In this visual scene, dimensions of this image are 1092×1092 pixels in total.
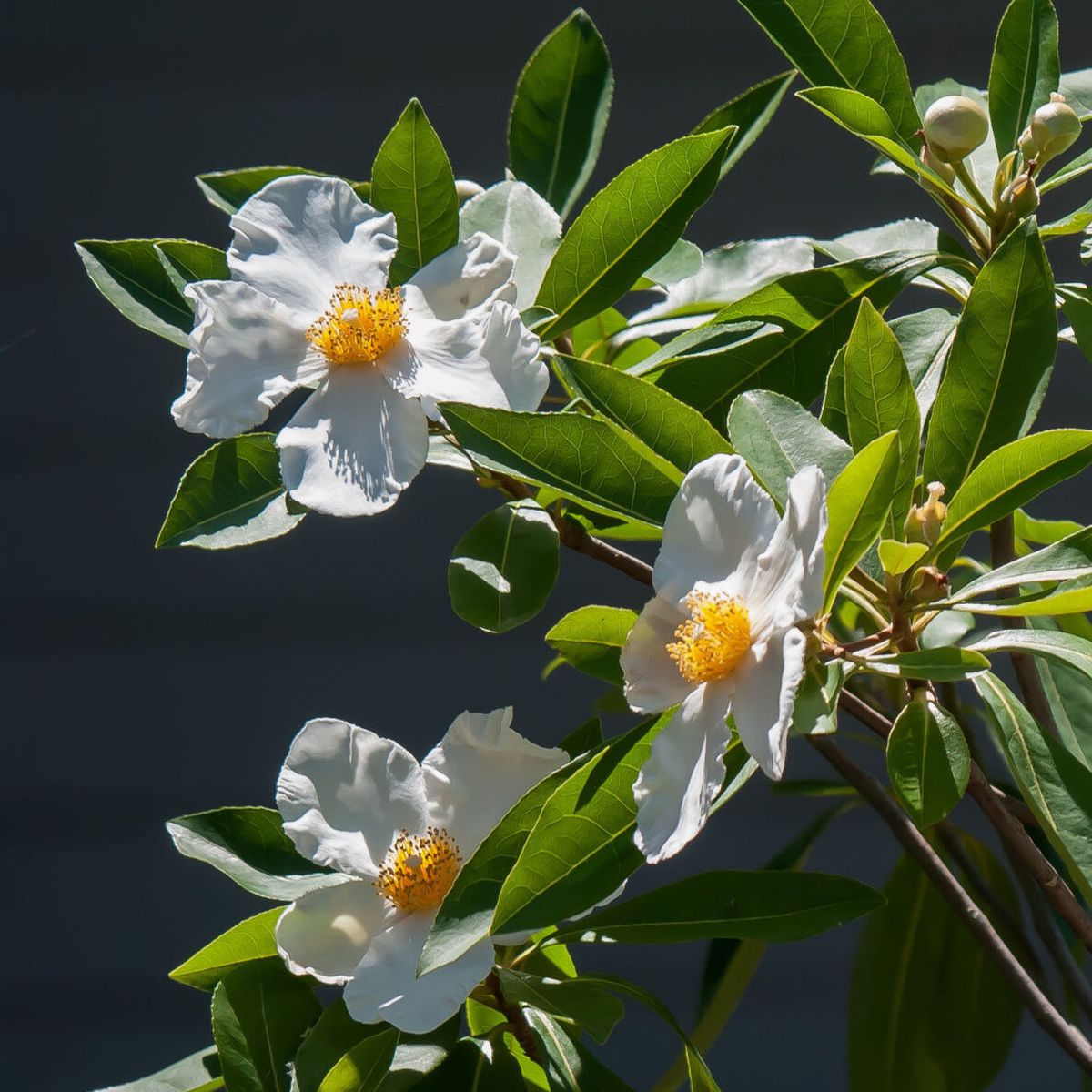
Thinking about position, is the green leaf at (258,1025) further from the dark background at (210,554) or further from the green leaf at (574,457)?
the dark background at (210,554)


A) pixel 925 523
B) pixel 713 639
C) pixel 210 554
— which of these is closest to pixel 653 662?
pixel 713 639

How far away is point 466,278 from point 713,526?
0.23 metres

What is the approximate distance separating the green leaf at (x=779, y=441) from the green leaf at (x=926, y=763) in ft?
0.43

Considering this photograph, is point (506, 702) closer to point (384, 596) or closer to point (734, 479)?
point (384, 596)

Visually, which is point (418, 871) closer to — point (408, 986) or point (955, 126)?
point (408, 986)

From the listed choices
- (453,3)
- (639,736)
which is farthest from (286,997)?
(453,3)

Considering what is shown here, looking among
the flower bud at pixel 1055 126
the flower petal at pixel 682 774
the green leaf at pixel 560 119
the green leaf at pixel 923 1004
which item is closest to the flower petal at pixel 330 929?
the flower petal at pixel 682 774

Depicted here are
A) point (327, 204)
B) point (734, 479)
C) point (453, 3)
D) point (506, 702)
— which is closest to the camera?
point (734, 479)

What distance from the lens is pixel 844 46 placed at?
0.89 meters

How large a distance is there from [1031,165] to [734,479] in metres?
0.38

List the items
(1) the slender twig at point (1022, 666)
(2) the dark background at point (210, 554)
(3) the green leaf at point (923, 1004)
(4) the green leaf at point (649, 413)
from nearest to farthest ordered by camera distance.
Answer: (4) the green leaf at point (649, 413), (1) the slender twig at point (1022, 666), (3) the green leaf at point (923, 1004), (2) the dark background at point (210, 554)

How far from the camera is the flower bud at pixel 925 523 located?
2.39 feet

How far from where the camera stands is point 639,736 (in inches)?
28.1

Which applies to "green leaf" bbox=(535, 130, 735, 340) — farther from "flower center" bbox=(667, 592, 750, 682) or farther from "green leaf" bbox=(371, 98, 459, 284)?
"flower center" bbox=(667, 592, 750, 682)
